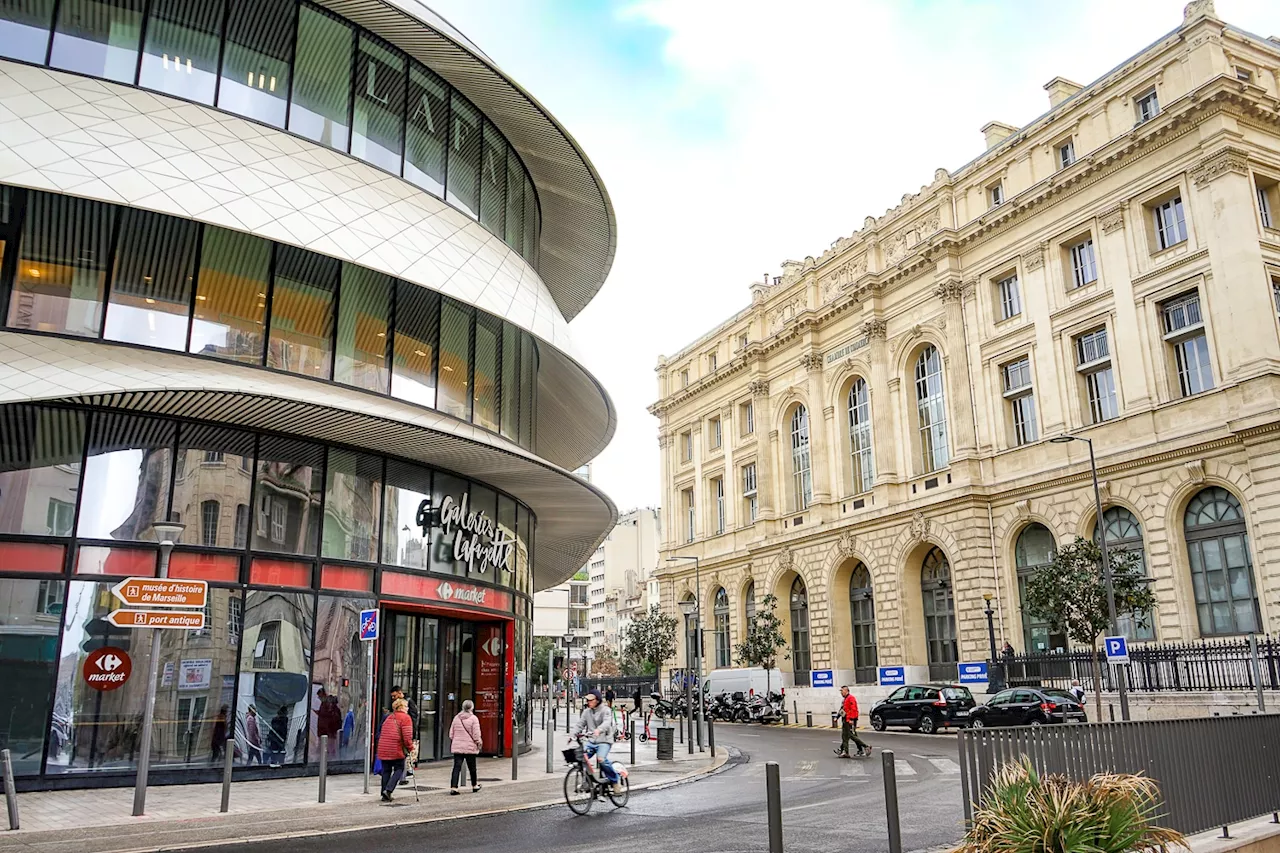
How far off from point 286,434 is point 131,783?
6.94 m

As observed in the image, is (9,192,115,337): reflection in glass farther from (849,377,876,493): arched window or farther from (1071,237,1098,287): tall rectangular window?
(849,377,876,493): arched window

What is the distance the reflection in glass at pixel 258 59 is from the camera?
66.4ft

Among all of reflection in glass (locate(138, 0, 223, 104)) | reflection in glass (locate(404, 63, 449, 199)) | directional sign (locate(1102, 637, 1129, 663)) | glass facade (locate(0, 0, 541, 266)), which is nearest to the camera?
glass facade (locate(0, 0, 541, 266))

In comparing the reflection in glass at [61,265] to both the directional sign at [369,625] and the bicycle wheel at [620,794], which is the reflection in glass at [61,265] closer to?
the directional sign at [369,625]

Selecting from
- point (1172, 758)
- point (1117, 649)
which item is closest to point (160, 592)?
point (1172, 758)

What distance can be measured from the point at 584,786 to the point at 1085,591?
25.2m

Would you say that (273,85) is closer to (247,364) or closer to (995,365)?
(247,364)

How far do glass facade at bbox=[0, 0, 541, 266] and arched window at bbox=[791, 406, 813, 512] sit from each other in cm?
4026

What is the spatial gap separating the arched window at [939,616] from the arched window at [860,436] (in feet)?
21.1

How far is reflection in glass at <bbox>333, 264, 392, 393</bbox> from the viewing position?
20.7 meters

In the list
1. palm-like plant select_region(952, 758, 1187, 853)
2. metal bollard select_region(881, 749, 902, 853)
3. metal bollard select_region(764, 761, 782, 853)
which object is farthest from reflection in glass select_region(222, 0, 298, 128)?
palm-like plant select_region(952, 758, 1187, 853)

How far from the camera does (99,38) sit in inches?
748

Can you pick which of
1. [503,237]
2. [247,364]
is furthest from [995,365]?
[247,364]

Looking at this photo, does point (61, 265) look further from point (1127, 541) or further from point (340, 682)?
point (1127, 541)
